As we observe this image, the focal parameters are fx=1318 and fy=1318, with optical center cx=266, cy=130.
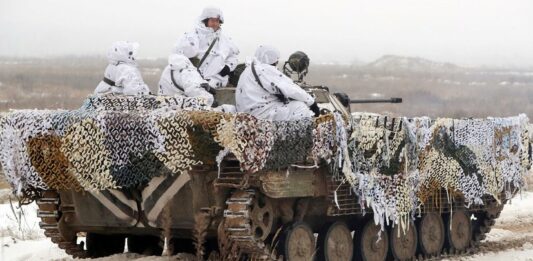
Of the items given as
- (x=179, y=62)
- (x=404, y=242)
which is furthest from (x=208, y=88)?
(x=404, y=242)

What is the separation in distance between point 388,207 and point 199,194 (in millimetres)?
2552

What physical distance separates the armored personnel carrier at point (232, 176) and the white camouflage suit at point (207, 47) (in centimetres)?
42

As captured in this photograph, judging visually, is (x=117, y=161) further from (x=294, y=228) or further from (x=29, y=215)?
(x=29, y=215)

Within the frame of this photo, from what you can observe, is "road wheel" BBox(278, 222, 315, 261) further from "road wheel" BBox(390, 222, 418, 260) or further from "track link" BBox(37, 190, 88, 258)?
"track link" BBox(37, 190, 88, 258)

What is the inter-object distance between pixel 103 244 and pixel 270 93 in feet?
8.05

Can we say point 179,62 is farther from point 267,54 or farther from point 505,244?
point 505,244

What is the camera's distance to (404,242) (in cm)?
1501

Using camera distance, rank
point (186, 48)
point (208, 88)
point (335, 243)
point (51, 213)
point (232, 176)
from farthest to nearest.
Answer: point (186, 48) → point (335, 243) → point (208, 88) → point (51, 213) → point (232, 176)

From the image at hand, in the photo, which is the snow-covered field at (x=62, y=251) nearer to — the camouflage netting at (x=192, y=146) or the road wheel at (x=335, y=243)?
the camouflage netting at (x=192, y=146)

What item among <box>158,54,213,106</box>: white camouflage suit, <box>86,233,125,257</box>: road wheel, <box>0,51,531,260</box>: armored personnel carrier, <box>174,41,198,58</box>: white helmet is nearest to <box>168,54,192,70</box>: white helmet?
<box>158,54,213,106</box>: white camouflage suit

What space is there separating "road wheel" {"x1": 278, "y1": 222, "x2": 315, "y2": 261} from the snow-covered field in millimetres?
934

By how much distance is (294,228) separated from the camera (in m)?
12.7

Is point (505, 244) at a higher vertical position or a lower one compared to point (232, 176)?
lower

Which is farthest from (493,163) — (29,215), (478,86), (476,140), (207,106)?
(478,86)
